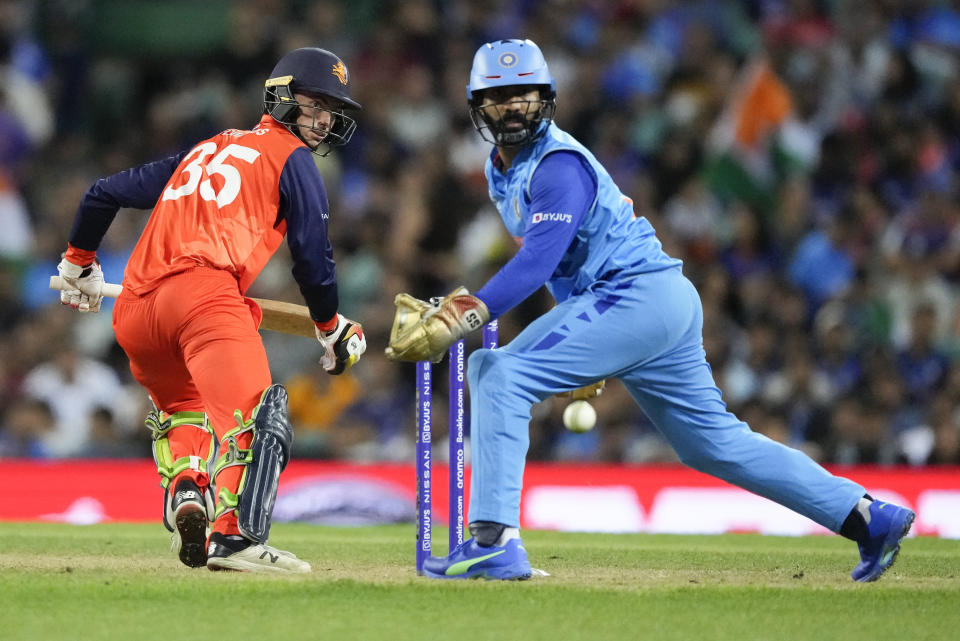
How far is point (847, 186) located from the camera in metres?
12.0

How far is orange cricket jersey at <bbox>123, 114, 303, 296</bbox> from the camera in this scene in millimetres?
5805

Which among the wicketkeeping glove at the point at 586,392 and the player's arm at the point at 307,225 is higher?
the player's arm at the point at 307,225

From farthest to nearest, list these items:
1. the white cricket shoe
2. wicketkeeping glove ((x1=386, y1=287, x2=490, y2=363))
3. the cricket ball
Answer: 1. the cricket ball
2. the white cricket shoe
3. wicketkeeping glove ((x1=386, y1=287, x2=490, y2=363))

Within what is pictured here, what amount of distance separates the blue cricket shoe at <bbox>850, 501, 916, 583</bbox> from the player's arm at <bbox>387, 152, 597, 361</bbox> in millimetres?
1625

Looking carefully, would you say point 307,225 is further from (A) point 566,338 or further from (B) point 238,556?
(B) point 238,556

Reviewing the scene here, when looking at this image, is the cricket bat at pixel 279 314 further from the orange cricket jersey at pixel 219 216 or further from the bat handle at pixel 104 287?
the orange cricket jersey at pixel 219 216

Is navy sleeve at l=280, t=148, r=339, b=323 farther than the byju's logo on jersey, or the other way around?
navy sleeve at l=280, t=148, r=339, b=323

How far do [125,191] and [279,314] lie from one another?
3.00 feet

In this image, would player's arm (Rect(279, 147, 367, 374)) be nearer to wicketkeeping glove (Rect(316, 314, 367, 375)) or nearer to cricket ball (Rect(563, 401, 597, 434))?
wicketkeeping glove (Rect(316, 314, 367, 375))

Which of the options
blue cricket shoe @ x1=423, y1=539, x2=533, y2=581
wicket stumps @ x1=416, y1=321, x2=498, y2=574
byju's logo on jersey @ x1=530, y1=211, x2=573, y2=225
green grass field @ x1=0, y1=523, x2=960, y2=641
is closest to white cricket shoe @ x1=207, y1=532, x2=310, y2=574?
green grass field @ x1=0, y1=523, x2=960, y2=641

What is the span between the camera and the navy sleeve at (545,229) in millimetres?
5195

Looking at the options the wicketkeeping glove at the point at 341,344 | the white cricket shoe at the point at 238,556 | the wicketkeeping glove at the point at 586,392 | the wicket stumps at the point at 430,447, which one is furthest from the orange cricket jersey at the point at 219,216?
the wicketkeeping glove at the point at 586,392

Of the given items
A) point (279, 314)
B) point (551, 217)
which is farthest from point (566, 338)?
point (279, 314)

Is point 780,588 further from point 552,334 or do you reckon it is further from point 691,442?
point 552,334
